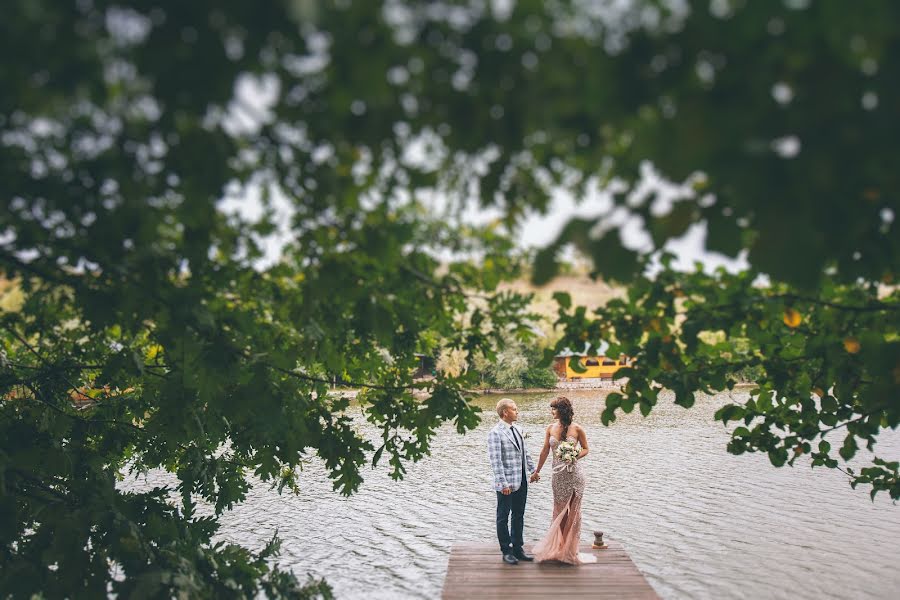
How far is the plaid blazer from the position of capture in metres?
7.45

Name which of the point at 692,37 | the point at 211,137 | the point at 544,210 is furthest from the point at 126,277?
the point at 692,37

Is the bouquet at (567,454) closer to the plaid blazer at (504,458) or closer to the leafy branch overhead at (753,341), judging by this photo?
the plaid blazer at (504,458)

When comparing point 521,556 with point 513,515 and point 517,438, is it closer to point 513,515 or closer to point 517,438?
point 513,515

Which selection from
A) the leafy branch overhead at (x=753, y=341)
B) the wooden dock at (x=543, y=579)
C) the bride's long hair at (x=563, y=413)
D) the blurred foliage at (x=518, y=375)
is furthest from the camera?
the blurred foliage at (x=518, y=375)

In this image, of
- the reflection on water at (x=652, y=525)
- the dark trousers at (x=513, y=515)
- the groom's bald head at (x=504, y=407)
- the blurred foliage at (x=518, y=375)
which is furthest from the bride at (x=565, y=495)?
the blurred foliage at (x=518, y=375)

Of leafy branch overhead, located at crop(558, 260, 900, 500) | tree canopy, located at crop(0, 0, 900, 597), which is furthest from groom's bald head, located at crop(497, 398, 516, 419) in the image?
leafy branch overhead, located at crop(558, 260, 900, 500)

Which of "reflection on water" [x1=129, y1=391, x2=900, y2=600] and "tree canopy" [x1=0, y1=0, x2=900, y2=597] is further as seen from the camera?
"reflection on water" [x1=129, y1=391, x2=900, y2=600]

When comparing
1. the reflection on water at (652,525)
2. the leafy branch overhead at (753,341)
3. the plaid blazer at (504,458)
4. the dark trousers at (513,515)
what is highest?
the leafy branch overhead at (753,341)

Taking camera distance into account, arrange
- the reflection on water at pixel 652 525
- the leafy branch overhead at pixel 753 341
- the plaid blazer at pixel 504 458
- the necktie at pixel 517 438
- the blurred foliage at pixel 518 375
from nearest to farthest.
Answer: the leafy branch overhead at pixel 753 341, the plaid blazer at pixel 504 458, the necktie at pixel 517 438, the reflection on water at pixel 652 525, the blurred foliage at pixel 518 375

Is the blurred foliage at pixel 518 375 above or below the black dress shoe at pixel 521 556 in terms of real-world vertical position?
above

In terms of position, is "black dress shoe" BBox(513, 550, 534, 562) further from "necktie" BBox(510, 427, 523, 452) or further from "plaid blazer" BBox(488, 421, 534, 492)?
"necktie" BBox(510, 427, 523, 452)

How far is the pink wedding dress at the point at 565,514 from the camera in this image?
24.9 feet

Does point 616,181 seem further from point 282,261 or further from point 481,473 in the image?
point 481,473

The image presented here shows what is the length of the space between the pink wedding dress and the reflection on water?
1783 mm
